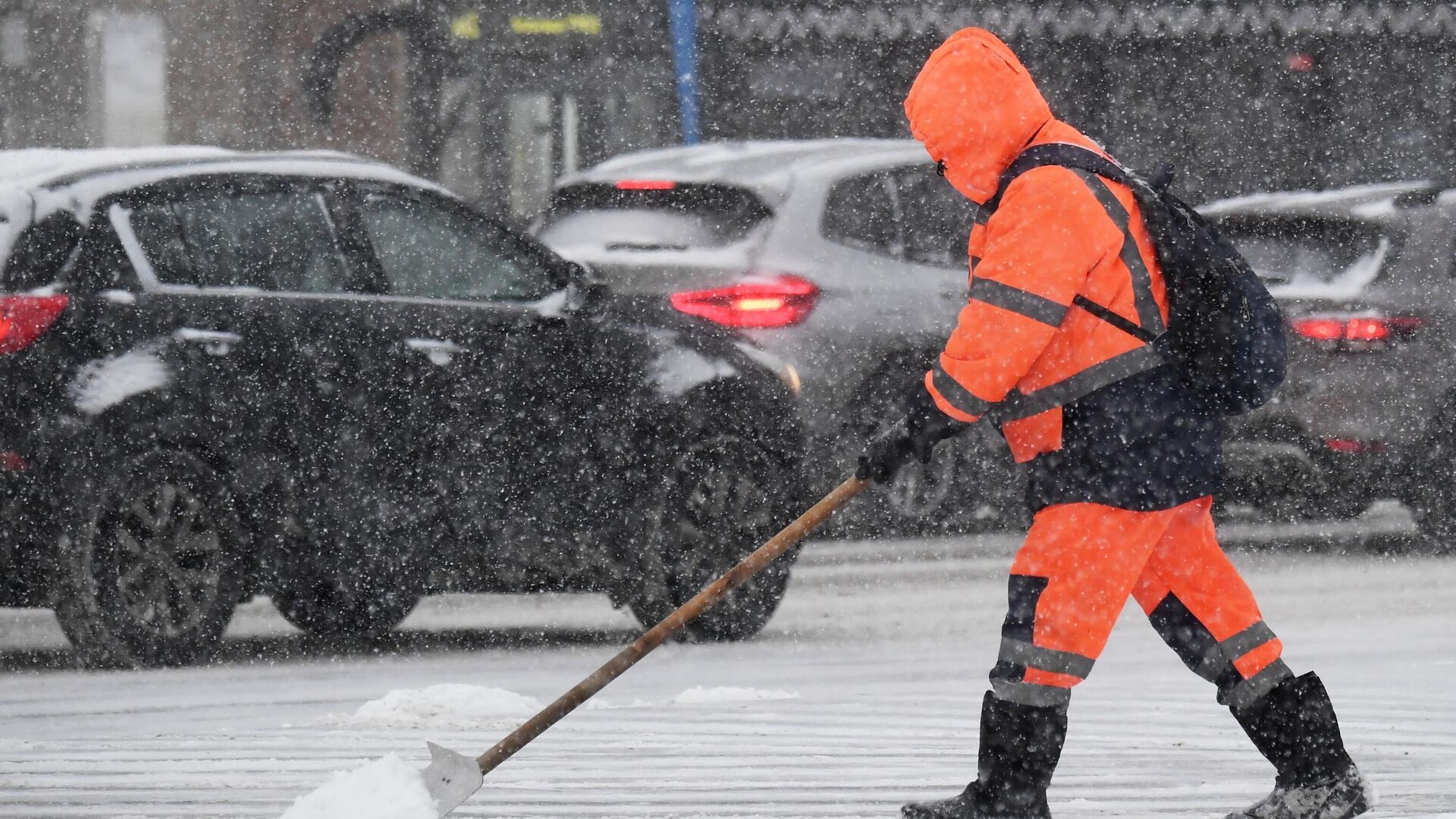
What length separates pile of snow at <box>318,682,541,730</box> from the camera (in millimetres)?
7189

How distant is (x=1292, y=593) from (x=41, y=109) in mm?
19612

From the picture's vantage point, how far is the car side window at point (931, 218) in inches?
444

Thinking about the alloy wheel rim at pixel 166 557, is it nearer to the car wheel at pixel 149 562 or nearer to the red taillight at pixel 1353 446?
the car wheel at pixel 149 562

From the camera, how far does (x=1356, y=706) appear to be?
24.9ft

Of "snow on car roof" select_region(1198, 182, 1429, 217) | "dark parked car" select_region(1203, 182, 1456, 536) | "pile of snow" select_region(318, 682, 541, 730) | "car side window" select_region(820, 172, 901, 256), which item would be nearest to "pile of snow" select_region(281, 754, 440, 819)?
"pile of snow" select_region(318, 682, 541, 730)

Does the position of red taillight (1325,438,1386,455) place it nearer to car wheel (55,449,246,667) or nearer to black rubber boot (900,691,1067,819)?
car wheel (55,449,246,667)

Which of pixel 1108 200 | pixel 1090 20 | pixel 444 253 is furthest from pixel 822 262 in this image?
pixel 1090 20

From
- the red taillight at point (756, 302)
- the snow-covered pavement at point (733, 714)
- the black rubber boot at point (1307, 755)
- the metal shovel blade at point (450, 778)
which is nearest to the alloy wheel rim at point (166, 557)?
the snow-covered pavement at point (733, 714)

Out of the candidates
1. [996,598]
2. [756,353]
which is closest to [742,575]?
[756,353]

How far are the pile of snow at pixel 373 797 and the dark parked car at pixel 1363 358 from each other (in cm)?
691

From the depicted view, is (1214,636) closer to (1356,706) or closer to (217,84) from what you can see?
(1356,706)

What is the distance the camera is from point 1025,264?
5.06m

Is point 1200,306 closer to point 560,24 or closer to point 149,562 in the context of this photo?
point 149,562

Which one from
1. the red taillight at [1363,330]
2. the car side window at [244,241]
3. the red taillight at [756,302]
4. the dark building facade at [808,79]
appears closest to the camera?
the car side window at [244,241]
